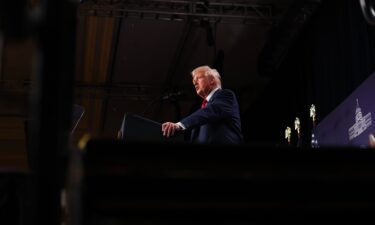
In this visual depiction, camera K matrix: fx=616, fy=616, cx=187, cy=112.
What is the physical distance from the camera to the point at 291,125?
6527 millimetres

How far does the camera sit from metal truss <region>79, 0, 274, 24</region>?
6125 mm

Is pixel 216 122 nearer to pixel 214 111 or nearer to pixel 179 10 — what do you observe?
pixel 214 111

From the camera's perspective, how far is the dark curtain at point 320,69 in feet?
16.0

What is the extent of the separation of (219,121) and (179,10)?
11.1 feet

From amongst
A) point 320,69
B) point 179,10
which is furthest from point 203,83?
point 179,10

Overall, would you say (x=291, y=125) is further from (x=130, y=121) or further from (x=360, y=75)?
(x=130, y=121)

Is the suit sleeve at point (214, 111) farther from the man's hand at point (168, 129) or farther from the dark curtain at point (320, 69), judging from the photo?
the dark curtain at point (320, 69)

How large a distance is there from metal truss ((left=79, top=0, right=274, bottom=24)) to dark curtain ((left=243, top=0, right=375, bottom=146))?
1.84 ft

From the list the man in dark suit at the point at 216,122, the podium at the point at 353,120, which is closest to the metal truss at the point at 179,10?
the podium at the point at 353,120

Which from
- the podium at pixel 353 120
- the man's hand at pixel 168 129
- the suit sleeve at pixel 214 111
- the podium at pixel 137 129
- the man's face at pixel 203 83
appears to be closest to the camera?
the podium at pixel 137 129

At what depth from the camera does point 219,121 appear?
315 cm

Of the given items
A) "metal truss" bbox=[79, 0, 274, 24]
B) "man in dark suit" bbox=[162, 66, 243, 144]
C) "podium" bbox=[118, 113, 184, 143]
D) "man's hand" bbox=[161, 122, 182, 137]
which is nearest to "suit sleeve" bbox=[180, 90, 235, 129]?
"man in dark suit" bbox=[162, 66, 243, 144]

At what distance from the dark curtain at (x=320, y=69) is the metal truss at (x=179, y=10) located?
22.1 inches

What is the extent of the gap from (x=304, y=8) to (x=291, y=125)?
1.25 metres
